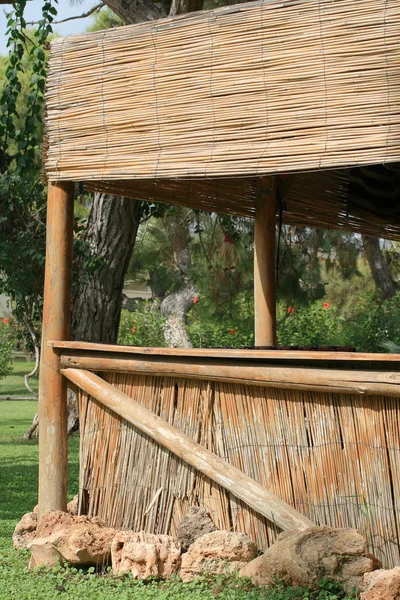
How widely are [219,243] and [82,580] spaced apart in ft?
27.0

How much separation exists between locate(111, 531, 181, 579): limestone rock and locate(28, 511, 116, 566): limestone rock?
0.11 metres

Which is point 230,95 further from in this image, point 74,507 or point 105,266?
point 105,266

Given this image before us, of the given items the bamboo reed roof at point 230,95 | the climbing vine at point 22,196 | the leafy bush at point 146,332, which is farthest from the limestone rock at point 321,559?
the leafy bush at point 146,332

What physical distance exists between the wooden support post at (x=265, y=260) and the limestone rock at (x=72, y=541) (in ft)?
5.88

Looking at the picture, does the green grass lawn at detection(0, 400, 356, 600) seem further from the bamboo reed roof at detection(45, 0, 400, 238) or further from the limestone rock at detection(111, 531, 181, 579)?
the bamboo reed roof at detection(45, 0, 400, 238)

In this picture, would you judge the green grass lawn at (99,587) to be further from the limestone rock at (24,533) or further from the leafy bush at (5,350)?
the leafy bush at (5,350)

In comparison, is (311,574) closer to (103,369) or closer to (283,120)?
(103,369)

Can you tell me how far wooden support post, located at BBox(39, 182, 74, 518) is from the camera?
4477mm

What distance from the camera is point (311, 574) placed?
343 cm

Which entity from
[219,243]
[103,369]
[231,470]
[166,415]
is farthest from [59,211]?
[219,243]

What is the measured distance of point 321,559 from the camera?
11.2 ft

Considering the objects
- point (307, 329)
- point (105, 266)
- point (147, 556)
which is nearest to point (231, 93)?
point (147, 556)

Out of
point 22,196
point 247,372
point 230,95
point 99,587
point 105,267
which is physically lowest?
point 99,587

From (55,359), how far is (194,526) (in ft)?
3.91
